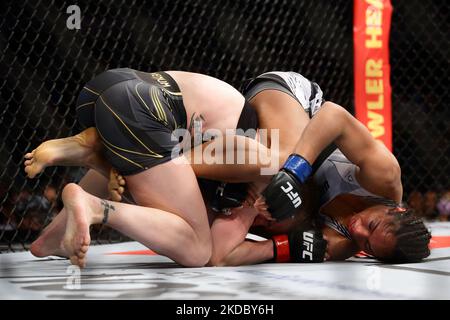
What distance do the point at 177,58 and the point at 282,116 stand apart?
1.95 m

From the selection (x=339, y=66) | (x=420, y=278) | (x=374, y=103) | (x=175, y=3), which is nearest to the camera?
(x=420, y=278)

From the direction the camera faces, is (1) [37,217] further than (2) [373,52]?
No

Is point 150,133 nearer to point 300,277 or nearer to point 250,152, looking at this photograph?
point 250,152

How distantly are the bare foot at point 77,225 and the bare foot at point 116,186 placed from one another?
18 centimetres

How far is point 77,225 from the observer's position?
4.08 ft

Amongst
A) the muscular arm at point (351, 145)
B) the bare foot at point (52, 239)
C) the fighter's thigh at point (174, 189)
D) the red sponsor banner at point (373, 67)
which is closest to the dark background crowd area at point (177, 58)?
the red sponsor banner at point (373, 67)

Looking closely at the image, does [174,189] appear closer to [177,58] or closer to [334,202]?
[334,202]

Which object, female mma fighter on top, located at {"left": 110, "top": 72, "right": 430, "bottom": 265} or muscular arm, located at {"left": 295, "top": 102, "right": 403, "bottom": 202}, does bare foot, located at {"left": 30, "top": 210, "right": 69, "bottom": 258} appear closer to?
female mma fighter on top, located at {"left": 110, "top": 72, "right": 430, "bottom": 265}

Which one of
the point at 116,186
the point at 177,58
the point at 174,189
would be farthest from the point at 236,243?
the point at 177,58
